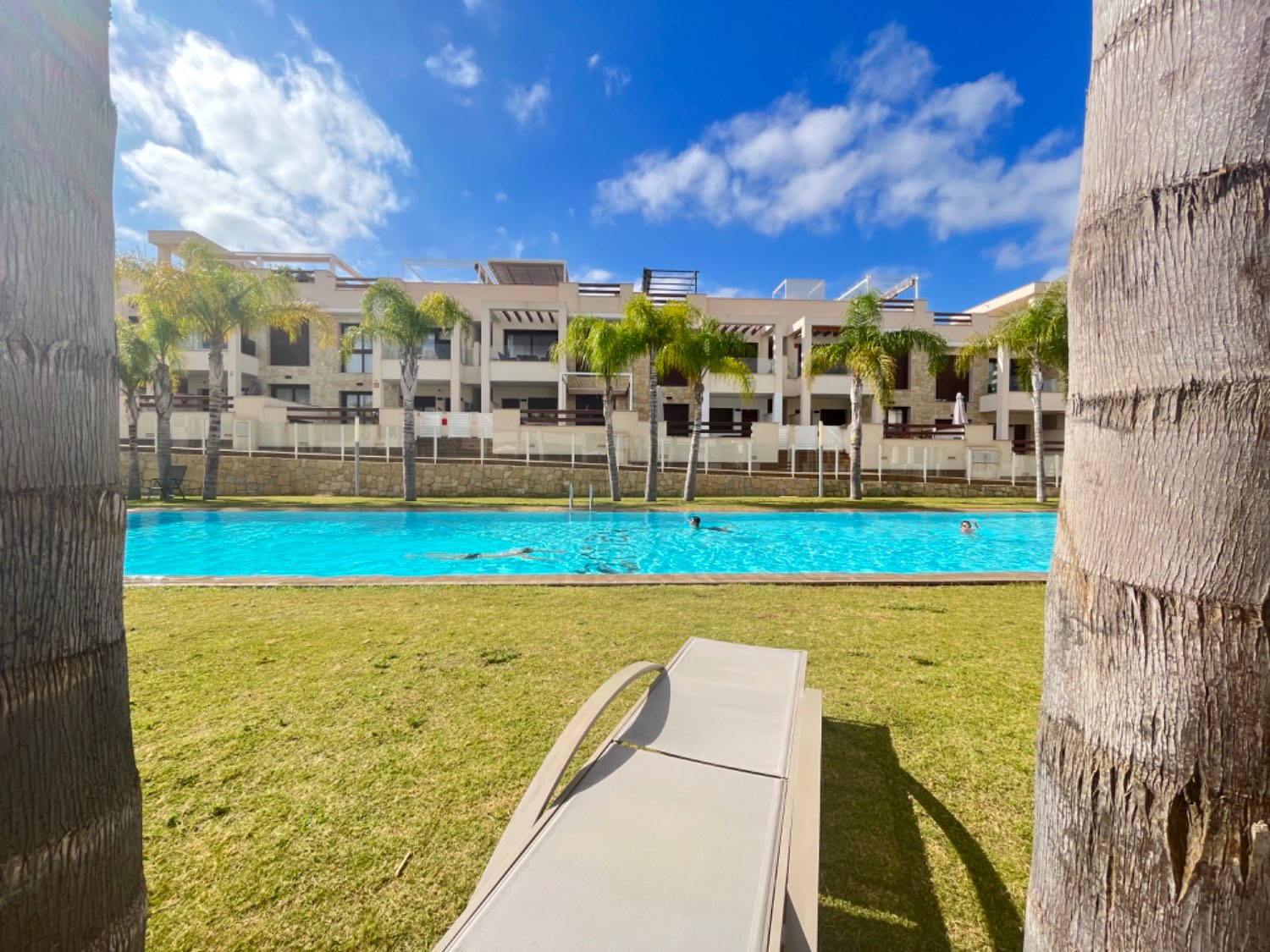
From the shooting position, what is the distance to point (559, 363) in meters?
27.4

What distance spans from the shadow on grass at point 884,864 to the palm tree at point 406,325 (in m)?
17.2

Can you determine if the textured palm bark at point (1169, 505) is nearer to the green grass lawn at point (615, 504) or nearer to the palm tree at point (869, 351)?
the green grass lawn at point (615, 504)

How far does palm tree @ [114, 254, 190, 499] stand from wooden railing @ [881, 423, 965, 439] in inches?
965

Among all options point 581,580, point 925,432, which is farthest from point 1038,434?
point 581,580

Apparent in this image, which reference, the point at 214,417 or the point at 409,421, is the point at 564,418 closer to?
the point at 409,421

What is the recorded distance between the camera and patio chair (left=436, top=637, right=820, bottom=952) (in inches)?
57.8

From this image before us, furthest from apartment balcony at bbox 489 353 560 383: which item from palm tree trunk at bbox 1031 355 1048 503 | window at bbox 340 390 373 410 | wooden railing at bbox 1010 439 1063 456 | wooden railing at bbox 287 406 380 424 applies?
wooden railing at bbox 1010 439 1063 456

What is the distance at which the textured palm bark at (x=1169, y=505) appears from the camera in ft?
2.95

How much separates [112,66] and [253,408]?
25211 mm

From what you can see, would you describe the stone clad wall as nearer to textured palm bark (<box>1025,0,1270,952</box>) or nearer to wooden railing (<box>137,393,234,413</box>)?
wooden railing (<box>137,393,234,413</box>)

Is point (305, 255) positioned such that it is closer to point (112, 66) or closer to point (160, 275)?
point (160, 275)

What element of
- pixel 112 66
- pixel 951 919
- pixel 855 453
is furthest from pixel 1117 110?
pixel 855 453

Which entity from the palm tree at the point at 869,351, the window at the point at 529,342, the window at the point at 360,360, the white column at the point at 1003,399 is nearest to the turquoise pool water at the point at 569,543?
the palm tree at the point at 869,351

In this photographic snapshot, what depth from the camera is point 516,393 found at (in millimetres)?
31500
